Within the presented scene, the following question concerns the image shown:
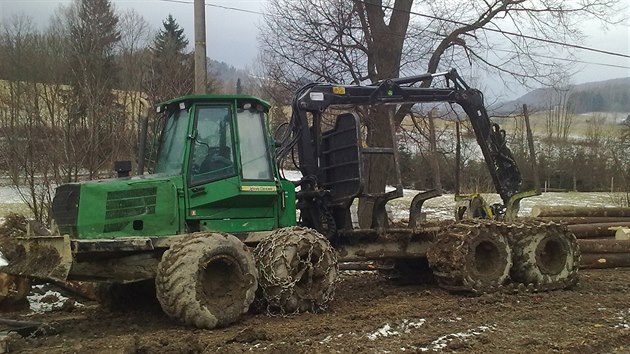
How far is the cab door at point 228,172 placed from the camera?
28.1 feet

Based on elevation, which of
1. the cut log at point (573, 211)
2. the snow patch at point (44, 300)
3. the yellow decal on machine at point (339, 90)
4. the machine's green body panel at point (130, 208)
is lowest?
the snow patch at point (44, 300)

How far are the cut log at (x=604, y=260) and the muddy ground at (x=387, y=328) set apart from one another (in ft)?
9.73

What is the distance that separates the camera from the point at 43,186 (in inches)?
594

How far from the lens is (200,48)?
13.2 metres

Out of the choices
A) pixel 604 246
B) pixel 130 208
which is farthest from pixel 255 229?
pixel 604 246

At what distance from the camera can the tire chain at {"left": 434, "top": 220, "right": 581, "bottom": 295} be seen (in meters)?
9.80

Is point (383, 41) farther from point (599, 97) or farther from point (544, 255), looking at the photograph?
point (599, 97)

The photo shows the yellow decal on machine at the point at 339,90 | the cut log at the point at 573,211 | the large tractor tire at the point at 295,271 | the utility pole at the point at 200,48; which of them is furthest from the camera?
the cut log at the point at 573,211

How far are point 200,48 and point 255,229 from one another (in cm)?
538

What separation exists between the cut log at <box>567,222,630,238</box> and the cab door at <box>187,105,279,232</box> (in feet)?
25.0

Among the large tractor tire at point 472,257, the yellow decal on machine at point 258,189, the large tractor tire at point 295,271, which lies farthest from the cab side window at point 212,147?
the large tractor tire at point 472,257

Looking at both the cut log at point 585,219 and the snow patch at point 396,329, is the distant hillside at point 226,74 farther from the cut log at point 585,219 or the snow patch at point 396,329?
the snow patch at point 396,329

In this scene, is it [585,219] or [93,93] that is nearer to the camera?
[585,219]

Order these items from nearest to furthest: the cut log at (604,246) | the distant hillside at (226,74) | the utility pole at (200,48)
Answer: the utility pole at (200,48)
the cut log at (604,246)
the distant hillside at (226,74)
